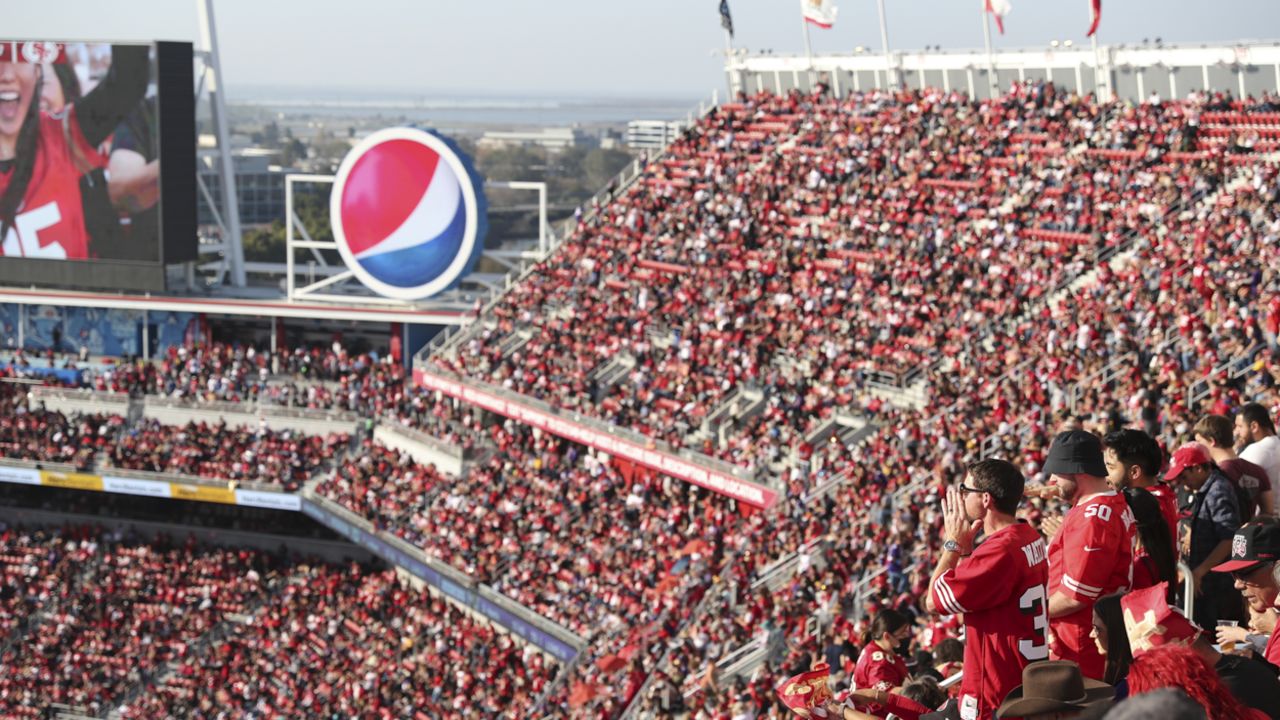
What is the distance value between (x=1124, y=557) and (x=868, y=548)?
12.9 metres

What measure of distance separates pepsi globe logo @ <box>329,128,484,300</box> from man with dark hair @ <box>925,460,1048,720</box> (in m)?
29.1

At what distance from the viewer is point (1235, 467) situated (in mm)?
7258

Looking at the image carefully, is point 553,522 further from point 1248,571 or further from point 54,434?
point 1248,571

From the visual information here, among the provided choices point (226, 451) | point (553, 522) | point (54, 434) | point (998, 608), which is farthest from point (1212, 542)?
point (54, 434)

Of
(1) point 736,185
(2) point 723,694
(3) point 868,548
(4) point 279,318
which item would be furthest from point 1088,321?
(4) point 279,318

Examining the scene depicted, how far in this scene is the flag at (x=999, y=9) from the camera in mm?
34531

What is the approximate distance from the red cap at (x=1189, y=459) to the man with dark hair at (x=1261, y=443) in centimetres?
32

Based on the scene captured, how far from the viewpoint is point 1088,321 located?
69.3 ft

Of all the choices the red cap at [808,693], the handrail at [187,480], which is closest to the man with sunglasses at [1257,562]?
the red cap at [808,693]

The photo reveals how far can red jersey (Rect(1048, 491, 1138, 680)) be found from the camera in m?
5.94

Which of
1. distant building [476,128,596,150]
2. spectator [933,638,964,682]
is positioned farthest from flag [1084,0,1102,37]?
distant building [476,128,596,150]

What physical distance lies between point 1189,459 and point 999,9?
29.3 metres

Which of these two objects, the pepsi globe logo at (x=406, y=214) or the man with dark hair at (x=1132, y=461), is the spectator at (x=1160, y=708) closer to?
the man with dark hair at (x=1132, y=461)

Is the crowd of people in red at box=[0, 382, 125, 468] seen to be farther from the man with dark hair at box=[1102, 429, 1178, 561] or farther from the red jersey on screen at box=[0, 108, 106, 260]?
the man with dark hair at box=[1102, 429, 1178, 561]
